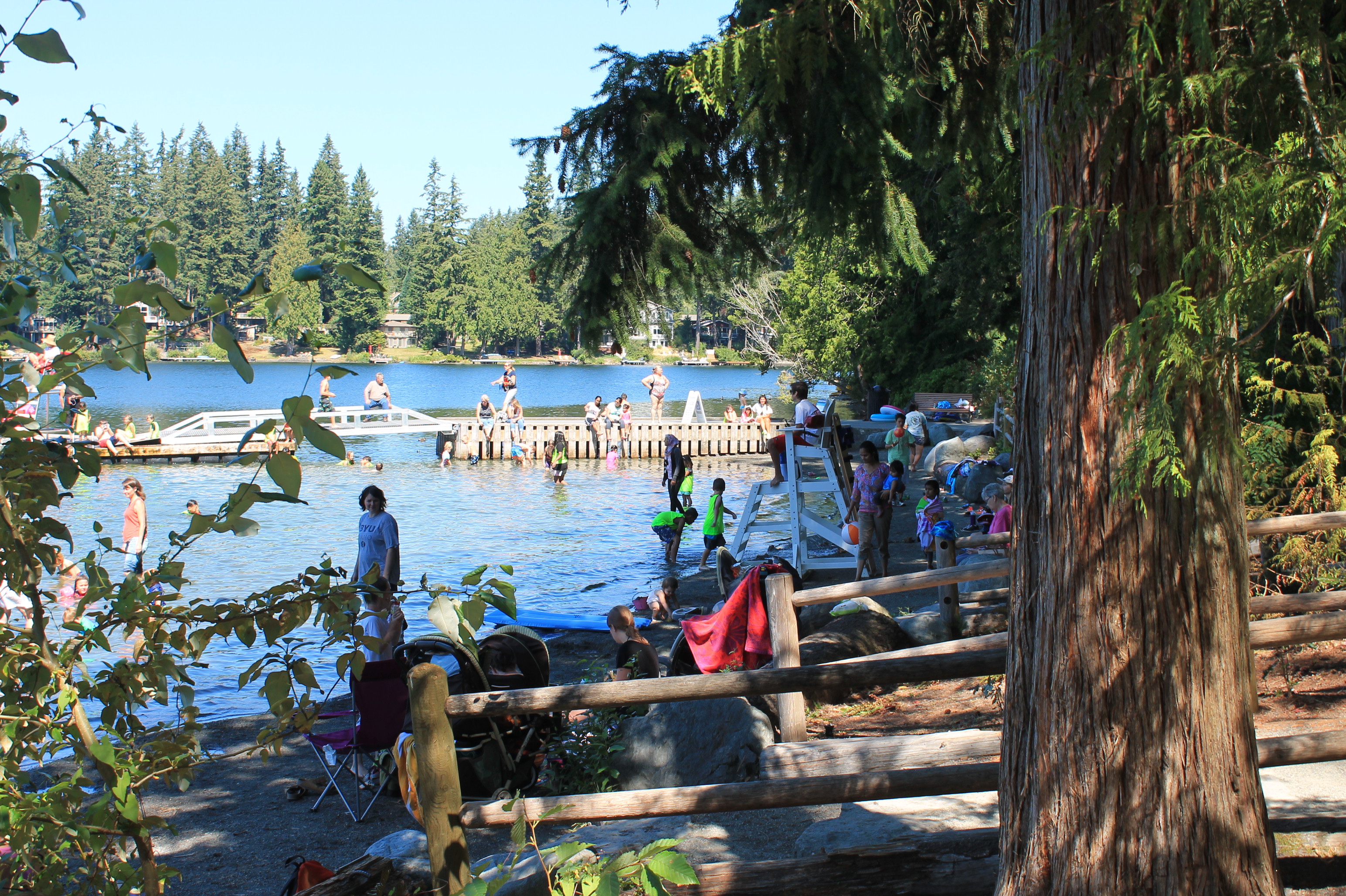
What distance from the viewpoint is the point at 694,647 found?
7664 millimetres

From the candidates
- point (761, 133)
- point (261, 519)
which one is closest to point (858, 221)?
point (761, 133)

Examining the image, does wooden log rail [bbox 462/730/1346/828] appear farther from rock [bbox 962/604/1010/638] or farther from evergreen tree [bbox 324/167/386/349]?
evergreen tree [bbox 324/167/386/349]

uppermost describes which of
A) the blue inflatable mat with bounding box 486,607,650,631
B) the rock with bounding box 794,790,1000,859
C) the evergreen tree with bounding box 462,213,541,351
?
the evergreen tree with bounding box 462,213,541,351

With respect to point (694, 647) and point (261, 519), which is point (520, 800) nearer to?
point (694, 647)

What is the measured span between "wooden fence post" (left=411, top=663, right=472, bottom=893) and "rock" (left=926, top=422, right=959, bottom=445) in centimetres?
2071

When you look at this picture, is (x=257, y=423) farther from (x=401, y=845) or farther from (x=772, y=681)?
(x=772, y=681)

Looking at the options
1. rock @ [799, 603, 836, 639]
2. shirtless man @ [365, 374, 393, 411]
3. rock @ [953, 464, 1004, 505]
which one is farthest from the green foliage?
shirtless man @ [365, 374, 393, 411]

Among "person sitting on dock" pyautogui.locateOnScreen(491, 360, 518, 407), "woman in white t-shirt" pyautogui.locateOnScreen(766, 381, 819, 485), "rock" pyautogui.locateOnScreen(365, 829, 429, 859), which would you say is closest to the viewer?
"rock" pyautogui.locateOnScreen(365, 829, 429, 859)

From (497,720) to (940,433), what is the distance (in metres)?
19.4

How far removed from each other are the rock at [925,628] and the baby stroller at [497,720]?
3.19 meters

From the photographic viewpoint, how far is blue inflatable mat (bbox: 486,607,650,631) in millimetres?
11375

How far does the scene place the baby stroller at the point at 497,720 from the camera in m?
6.20

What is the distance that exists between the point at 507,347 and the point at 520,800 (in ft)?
347

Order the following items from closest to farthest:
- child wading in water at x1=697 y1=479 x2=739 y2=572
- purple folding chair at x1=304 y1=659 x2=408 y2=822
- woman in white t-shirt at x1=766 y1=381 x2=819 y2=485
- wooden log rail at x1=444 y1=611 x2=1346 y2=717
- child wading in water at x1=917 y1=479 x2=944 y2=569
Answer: wooden log rail at x1=444 y1=611 x2=1346 y2=717 → purple folding chair at x1=304 y1=659 x2=408 y2=822 → child wading in water at x1=917 y1=479 x2=944 y2=569 → woman in white t-shirt at x1=766 y1=381 x2=819 y2=485 → child wading in water at x1=697 y1=479 x2=739 y2=572
